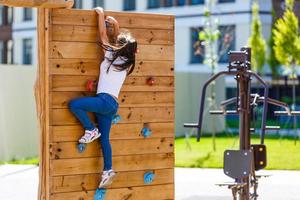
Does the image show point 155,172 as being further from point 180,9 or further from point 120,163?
point 180,9

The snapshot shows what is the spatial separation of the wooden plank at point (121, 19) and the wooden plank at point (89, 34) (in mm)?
44

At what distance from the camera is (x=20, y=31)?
46.4 m

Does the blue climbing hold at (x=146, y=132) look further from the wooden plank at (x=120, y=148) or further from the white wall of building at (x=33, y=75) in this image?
the white wall of building at (x=33, y=75)

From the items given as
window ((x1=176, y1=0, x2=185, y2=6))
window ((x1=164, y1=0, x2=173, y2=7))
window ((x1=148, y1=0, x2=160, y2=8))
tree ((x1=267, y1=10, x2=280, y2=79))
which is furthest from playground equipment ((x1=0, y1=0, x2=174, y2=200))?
window ((x1=148, y1=0, x2=160, y2=8))

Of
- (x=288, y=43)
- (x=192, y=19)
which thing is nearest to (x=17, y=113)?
(x=288, y=43)

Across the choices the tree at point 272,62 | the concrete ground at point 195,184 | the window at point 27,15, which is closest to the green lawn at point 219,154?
the concrete ground at point 195,184

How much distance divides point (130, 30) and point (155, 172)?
1.56 metres

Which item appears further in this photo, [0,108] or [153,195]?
[0,108]

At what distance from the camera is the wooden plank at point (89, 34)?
8273mm

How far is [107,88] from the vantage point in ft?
27.5

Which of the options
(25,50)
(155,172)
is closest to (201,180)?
(155,172)

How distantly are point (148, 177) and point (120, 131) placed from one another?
24.6 inches

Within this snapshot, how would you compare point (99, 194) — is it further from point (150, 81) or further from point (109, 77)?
point (150, 81)

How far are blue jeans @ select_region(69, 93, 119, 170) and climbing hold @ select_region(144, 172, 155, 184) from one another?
600mm
